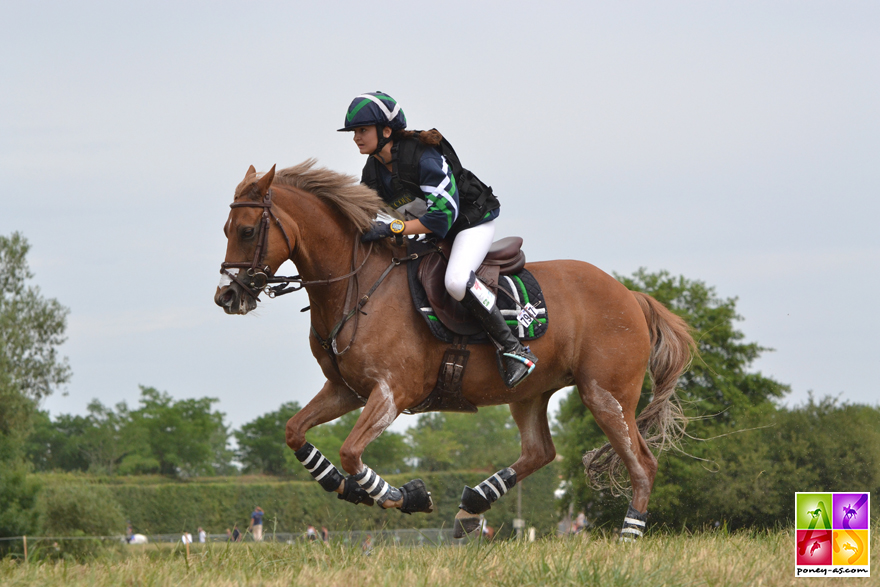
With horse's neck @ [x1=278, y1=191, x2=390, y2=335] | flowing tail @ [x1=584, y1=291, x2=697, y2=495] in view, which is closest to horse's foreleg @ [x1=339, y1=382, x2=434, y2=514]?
horse's neck @ [x1=278, y1=191, x2=390, y2=335]

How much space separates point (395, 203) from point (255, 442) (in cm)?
7557

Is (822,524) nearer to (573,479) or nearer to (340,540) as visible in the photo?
(340,540)

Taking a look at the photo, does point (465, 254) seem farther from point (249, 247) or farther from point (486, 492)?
point (486, 492)

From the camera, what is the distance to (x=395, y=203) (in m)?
7.22

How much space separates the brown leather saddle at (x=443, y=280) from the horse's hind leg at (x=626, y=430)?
3.89ft

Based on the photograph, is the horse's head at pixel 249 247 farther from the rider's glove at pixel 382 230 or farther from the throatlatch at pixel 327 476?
the throatlatch at pixel 327 476

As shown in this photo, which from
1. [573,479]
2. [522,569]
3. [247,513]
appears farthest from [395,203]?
[247,513]

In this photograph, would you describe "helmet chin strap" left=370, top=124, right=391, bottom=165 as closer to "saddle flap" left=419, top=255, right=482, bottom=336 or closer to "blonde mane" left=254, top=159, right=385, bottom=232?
"blonde mane" left=254, top=159, right=385, bottom=232

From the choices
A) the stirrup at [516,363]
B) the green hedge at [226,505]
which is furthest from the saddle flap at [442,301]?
the green hedge at [226,505]

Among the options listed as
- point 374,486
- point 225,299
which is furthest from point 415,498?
point 225,299

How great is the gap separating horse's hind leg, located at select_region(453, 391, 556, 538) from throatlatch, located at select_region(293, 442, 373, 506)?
1.06 meters

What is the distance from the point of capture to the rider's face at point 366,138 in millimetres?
6766

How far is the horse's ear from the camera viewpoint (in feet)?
20.8

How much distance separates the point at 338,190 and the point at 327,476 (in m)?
2.14
